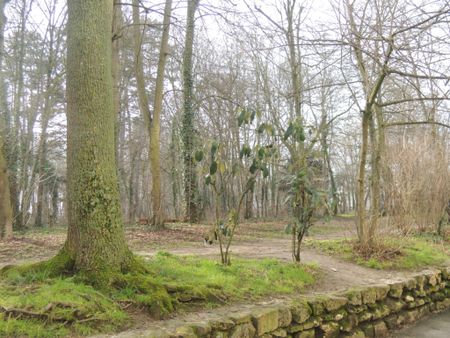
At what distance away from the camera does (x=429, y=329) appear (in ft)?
17.2

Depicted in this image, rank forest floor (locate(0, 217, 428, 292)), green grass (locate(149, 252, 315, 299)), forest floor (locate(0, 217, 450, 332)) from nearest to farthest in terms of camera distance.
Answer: green grass (locate(149, 252, 315, 299)), forest floor (locate(0, 217, 450, 332)), forest floor (locate(0, 217, 428, 292))

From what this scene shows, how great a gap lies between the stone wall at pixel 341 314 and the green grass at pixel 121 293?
0.37m

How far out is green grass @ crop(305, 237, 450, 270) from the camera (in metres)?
6.48

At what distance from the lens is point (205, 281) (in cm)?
410

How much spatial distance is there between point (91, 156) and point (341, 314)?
326 centimetres

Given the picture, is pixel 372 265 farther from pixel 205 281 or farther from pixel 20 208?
pixel 20 208

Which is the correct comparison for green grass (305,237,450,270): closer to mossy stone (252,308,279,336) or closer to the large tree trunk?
mossy stone (252,308,279,336)

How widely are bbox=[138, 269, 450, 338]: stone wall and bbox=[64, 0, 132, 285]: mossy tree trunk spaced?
1.03 meters

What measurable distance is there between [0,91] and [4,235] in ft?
17.9

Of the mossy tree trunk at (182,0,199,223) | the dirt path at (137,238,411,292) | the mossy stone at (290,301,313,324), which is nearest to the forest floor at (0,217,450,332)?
the dirt path at (137,238,411,292)

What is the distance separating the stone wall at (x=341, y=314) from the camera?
3.29 metres

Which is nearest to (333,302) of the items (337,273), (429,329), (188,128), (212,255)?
(337,273)

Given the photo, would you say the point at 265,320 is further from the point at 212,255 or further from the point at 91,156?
the point at 212,255

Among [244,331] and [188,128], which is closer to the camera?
[244,331]
